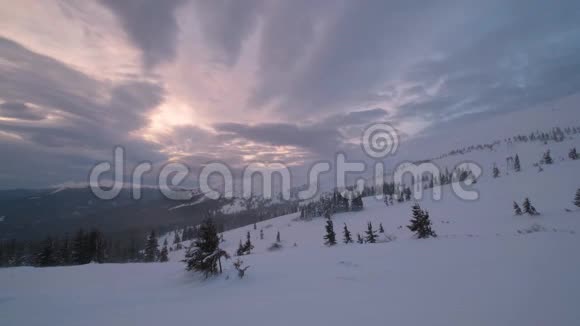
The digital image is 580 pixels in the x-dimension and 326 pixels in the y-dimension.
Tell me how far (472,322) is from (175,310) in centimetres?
1028

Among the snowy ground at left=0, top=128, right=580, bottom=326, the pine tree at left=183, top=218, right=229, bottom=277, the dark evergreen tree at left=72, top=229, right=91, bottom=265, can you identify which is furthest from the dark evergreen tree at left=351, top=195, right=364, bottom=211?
the pine tree at left=183, top=218, right=229, bottom=277

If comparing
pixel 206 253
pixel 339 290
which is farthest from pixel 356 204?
pixel 339 290

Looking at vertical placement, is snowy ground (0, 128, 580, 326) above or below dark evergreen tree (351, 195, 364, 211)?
above

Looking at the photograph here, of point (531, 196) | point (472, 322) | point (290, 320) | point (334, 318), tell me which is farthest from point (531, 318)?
point (531, 196)

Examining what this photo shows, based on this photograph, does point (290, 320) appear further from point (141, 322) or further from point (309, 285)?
point (141, 322)

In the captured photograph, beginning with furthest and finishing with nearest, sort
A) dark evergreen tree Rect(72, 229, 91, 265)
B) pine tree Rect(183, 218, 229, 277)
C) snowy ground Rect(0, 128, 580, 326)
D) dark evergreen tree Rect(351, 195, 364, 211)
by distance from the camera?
dark evergreen tree Rect(351, 195, 364, 211)
dark evergreen tree Rect(72, 229, 91, 265)
pine tree Rect(183, 218, 229, 277)
snowy ground Rect(0, 128, 580, 326)

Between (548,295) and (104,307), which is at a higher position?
(548,295)

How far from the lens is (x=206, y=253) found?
49.2 ft

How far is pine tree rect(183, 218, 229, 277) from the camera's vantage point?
14789 millimetres

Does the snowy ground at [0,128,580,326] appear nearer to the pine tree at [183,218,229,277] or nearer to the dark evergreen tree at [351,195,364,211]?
the pine tree at [183,218,229,277]

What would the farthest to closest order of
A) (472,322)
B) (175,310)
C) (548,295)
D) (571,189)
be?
1. (571,189)
2. (175,310)
3. (548,295)
4. (472,322)

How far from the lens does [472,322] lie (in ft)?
20.6

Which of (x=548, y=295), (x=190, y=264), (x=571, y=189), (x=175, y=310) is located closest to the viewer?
(x=548, y=295)

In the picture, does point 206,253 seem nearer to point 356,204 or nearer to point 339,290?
point 339,290
